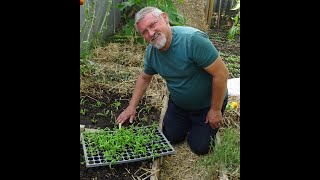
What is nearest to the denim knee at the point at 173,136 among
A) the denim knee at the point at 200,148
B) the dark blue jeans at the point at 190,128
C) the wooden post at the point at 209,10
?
the dark blue jeans at the point at 190,128

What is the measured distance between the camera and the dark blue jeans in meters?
3.05

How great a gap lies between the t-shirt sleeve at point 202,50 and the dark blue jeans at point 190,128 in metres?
0.60

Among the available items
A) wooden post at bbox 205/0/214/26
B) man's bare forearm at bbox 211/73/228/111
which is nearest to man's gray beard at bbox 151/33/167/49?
man's bare forearm at bbox 211/73/228/111

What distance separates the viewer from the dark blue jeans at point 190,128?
10.0ft

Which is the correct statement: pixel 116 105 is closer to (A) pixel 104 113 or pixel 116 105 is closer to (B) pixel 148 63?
(A) pixel 104 113

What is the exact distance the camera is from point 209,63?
2623mm

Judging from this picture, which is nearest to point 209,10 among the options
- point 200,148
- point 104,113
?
point 104,113

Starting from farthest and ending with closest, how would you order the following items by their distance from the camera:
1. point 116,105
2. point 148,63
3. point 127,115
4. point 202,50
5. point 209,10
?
1. point 209,10
2. point 116,105
3. point 127,115
4. point 148,63
5. point 202,50

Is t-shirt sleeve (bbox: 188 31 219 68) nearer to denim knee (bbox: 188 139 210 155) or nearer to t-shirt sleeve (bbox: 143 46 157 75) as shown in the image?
t-shirt sleeve (bbox: 143 46 157 75)

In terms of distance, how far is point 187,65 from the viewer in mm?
2768

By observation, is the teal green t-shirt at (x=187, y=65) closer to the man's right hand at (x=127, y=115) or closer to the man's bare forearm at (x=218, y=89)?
the man's bare forearm at (x=218, y=89)

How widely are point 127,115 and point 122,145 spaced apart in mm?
469

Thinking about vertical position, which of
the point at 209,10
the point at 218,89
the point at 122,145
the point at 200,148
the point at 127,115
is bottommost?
the point at 200,148

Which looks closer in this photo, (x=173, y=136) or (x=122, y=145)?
(x=122, y=145)
